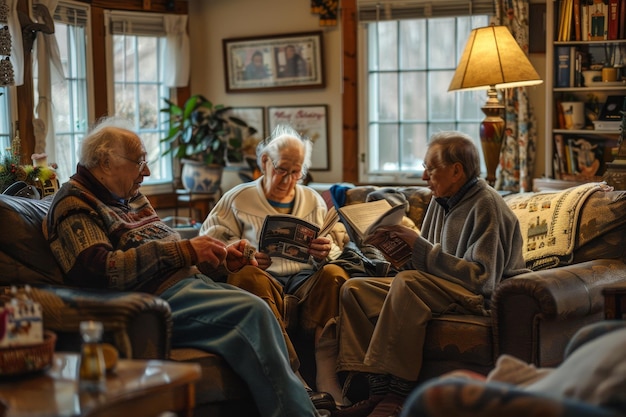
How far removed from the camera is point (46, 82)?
227 inches

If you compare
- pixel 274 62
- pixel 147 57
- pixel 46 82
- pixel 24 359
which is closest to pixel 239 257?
pixel 24 359

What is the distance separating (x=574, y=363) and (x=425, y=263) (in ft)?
4.93

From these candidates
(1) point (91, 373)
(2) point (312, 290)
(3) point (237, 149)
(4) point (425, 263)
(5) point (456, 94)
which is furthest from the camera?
(3) point (237, 149)

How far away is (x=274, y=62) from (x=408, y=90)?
42.9 inches

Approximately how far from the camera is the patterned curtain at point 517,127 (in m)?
5.93

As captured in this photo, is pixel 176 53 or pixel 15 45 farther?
pixel 176 53

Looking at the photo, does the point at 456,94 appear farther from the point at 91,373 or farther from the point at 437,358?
the point at 91,373

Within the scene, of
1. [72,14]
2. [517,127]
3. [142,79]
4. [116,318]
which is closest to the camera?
[116,318]

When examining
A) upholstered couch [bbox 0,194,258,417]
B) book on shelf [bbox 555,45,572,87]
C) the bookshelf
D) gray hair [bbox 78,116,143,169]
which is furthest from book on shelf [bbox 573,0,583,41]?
upholstered couch [bbox 0,194,258,417]

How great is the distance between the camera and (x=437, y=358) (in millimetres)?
3348

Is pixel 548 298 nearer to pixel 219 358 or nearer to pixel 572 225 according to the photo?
pixel 572 225

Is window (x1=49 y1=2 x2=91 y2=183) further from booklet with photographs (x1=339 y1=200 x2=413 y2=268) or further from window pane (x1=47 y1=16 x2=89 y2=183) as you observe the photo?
booklet with photographs (x1=339 y1=200 x2=413 y2=268)

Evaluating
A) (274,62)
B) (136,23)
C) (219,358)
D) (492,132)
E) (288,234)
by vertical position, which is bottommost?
(219,358)

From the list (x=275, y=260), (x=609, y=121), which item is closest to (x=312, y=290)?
(x=275, y=260)
